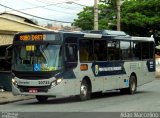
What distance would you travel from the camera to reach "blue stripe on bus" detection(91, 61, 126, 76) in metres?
21.6

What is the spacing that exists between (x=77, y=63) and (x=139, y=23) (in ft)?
94.3

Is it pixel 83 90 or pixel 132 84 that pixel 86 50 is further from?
pixel 132 84

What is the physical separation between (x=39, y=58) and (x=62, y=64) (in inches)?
34.9

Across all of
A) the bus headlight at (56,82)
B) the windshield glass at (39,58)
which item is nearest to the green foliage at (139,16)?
the windshield glass at (39,58)

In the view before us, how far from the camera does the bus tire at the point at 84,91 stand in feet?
67.5

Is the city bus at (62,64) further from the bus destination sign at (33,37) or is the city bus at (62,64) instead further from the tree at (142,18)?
the tree at (142,18)

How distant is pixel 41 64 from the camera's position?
63.2 ft

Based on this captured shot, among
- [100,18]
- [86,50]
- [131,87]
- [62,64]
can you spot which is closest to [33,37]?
[62,64]

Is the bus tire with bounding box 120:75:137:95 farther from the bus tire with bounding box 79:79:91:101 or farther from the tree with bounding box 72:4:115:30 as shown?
the tree with bounding box 72:4:115:30

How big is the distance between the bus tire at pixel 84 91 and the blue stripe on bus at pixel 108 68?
769mm

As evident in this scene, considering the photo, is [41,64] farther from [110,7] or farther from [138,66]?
[110,7]

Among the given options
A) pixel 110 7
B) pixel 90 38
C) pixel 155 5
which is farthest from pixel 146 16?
pixel 90 38

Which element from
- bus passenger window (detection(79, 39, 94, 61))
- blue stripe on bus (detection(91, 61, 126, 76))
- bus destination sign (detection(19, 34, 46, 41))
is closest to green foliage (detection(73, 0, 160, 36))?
blue stripe on bus (detection(91, 61, 126, 76))

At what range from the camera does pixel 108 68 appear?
893 inches
